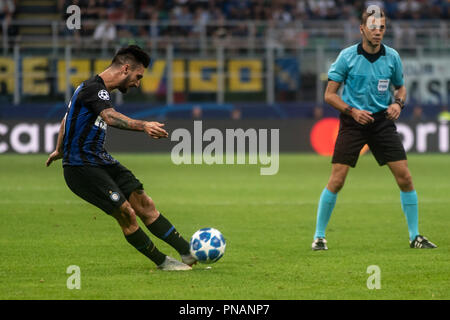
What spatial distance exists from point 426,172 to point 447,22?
425 inches

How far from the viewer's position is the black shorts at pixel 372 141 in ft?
28.4

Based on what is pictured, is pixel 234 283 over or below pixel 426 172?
over

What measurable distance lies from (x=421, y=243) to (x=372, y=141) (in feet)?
3.55

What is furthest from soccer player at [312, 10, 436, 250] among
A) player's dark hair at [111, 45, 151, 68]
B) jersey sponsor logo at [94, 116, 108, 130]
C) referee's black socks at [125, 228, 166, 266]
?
jersey sponsor logo at [94, 116, 108, 130]

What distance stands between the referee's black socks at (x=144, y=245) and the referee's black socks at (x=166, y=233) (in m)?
0.18

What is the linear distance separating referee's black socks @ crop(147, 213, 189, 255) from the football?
0.48 ft

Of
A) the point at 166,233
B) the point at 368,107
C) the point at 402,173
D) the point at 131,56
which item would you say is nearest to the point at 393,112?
the point at 368,107

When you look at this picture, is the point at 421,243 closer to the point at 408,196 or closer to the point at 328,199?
the point at 408,196

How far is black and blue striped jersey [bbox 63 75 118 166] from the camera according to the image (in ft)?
23.7

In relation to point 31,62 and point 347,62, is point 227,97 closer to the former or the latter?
point 31,62

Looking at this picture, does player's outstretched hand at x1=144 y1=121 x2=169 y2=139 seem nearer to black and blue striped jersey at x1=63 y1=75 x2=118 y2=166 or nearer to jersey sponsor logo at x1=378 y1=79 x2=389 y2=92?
black and blue striped jersey at x1=63 y1=75 x2=118 y2=166
